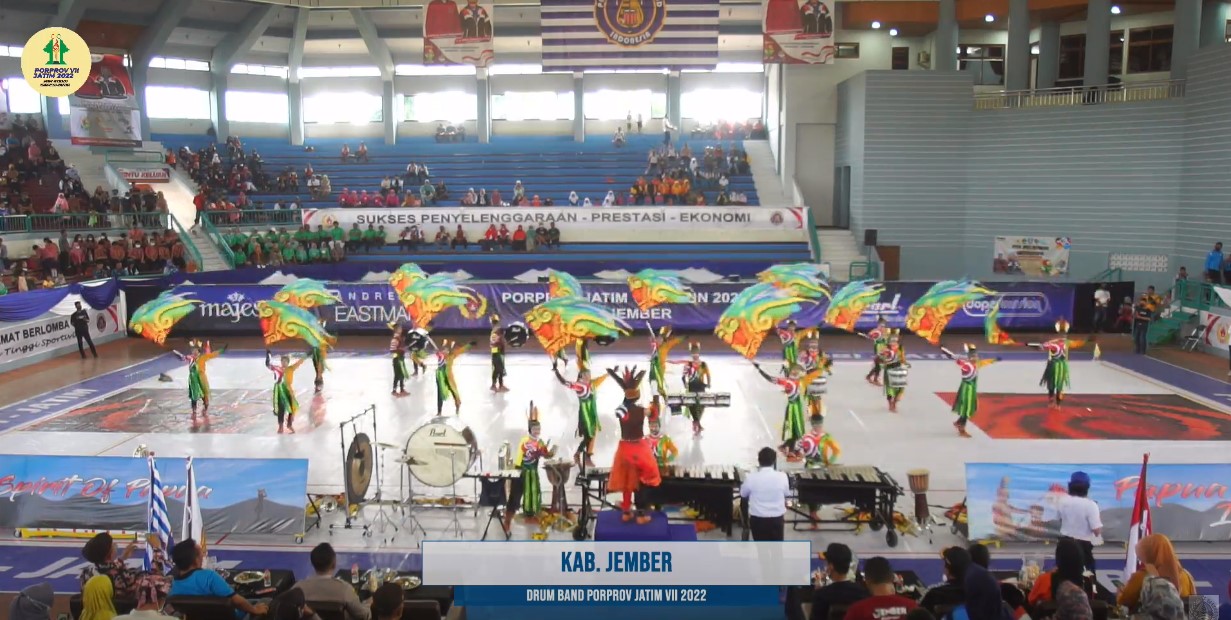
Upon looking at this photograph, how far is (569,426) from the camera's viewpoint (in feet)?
57.2

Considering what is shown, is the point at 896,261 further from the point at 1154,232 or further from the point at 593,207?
the point at 593,207

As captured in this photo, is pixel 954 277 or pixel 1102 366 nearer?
pixel 1102 366

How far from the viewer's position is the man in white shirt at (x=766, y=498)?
10.1 m

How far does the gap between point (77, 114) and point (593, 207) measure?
1783 cm

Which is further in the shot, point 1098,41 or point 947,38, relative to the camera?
point 947,38

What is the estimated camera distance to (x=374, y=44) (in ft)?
139

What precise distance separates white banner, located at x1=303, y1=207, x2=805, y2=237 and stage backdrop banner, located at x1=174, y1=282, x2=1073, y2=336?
7028 millimetres

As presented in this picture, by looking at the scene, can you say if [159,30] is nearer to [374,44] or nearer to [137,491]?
[374,44]

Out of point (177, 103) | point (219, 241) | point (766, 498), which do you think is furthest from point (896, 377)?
point (177, 103)

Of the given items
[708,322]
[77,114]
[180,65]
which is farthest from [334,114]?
[708,322]

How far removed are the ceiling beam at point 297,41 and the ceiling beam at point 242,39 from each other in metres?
1.04

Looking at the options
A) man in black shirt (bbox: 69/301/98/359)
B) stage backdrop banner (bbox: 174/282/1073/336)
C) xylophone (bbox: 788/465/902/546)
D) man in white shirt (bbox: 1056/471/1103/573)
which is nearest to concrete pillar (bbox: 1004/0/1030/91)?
stage backdrop banner (bbox: 174/282/1073/336)

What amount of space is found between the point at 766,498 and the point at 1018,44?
29116 millimetres

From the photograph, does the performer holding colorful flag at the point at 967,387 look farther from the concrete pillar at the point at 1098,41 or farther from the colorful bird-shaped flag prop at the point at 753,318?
the concrete pillar at the point at 1098,41
